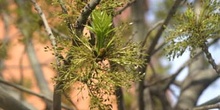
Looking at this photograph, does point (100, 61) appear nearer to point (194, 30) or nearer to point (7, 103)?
point (194, 30)

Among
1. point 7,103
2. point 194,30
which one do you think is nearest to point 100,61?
point 194,30

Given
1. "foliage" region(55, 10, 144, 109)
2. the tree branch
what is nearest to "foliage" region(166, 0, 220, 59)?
"foliage" region(55, 10, 144, 109)

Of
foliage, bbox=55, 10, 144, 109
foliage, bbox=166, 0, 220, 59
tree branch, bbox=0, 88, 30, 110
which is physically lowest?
foliage, bbox=55, 10, 144, 109

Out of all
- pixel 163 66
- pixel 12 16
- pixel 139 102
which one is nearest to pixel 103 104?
pixel 139 102

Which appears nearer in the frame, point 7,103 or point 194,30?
point 194,30

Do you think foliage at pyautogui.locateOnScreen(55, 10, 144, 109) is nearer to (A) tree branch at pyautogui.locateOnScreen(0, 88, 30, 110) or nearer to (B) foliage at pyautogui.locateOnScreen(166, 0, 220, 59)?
(B) foliage at pyautogui.locateOnScreen(166, 0, 220, 59)
